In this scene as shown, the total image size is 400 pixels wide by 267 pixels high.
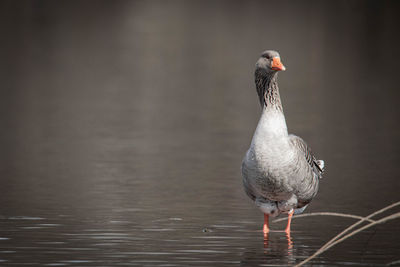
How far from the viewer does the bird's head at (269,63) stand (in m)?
14.1

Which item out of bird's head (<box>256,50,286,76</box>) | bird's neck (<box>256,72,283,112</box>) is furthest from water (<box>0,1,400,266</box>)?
bird's head (<box>256,50,286,76</box>)

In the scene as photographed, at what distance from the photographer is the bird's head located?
553 inches

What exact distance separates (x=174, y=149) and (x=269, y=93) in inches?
436

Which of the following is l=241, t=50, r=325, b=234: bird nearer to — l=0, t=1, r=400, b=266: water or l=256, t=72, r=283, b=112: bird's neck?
l=256, t=72, r=283, b=112: bird's neck

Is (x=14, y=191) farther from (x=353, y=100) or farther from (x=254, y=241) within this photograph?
(x=353, y=100)

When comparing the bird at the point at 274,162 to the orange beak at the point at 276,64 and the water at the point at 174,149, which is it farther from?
the water at the point at 174,149

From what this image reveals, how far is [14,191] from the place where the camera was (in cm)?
1823

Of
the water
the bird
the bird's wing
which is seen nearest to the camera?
the water

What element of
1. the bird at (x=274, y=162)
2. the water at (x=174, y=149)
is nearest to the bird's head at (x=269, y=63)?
the bird at (x=274, y=162)

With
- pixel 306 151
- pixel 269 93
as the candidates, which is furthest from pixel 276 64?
pixel 306 151

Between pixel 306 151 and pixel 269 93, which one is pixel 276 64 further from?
pixel 306 151

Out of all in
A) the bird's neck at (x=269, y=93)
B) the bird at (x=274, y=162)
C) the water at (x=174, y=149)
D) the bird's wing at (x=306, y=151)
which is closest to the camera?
the water at (x=174, y=149)

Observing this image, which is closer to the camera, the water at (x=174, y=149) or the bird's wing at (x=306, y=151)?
the water at (x=174, y=149)

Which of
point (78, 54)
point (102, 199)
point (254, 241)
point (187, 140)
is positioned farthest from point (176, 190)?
point (78, 54)
